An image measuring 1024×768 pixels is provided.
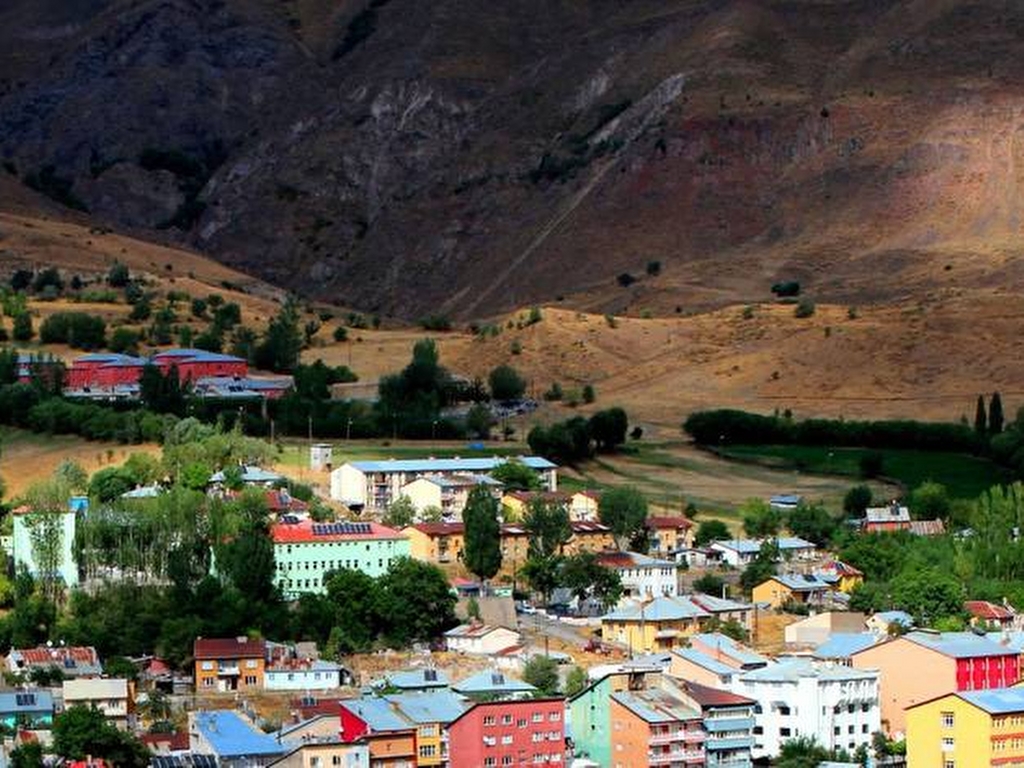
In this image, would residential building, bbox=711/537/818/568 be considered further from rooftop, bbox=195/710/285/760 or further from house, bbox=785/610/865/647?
rooftop, bbox=195/710/285/760

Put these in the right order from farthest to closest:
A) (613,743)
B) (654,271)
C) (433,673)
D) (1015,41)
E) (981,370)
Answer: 1. (1015,41)
2. (654,271)
3. (981,370)
4. (433,673)
5. (613,743)

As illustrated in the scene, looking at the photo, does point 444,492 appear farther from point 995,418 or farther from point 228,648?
point 995,418

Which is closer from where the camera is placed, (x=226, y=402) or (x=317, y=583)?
(x=317, y=583)

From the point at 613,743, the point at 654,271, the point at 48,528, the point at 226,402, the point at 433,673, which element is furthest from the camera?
the point at 654,271

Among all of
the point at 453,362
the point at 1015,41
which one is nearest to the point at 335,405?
the point at 453,362

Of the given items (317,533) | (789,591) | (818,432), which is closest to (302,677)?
(317,533)

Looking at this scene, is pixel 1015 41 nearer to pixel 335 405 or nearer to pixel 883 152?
pixel 883 152
